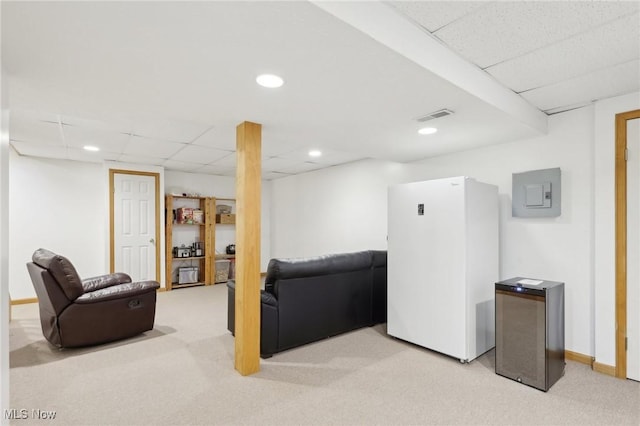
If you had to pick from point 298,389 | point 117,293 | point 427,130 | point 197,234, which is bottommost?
point 298,389

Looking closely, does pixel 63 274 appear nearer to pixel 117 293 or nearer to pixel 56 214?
pixel 117 293

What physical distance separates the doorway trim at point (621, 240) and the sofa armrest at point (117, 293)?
14.8 feet

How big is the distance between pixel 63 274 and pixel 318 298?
2.54 m

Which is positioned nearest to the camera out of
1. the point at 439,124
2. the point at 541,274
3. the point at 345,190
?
the point at 439,124

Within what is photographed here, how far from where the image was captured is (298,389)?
2.53 meters

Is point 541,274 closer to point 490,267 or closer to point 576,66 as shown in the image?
point 490,267

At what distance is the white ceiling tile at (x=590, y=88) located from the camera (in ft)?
7.70

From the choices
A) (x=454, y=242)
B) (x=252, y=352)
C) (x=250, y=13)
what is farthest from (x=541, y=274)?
(x=250, y=13)

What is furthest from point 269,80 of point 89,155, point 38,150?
point 38,150

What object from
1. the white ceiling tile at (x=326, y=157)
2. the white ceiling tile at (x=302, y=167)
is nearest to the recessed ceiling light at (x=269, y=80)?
the white ceiling tile at (x=326, y=157)

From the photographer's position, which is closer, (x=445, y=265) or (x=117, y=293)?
(x=445, y=265)

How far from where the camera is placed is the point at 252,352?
2.79m

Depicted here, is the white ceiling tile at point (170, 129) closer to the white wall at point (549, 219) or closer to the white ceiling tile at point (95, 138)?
the white ceiling tile at point (95, 138)

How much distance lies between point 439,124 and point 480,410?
2267 mm
